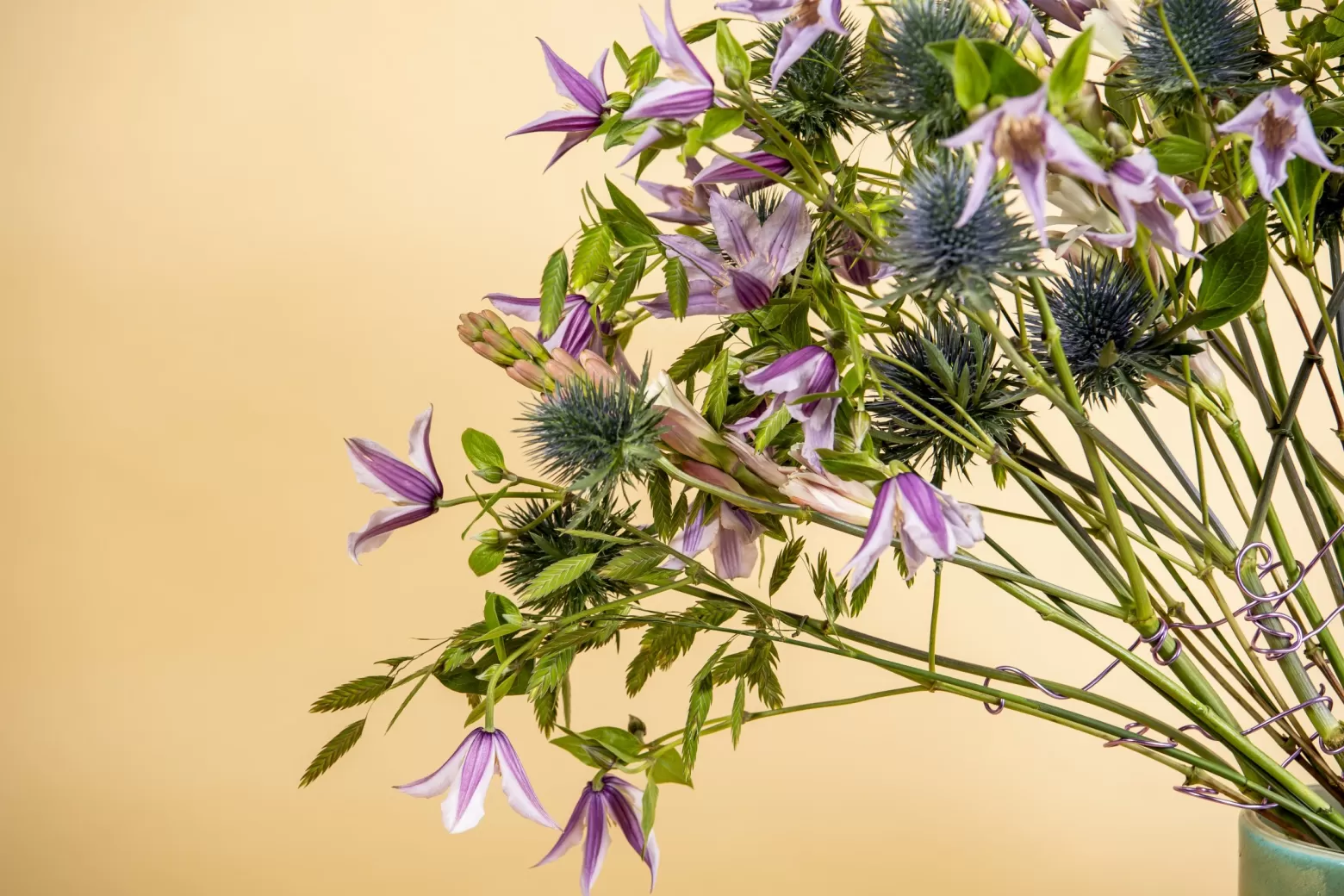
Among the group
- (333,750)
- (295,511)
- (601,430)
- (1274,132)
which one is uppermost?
(295,511)

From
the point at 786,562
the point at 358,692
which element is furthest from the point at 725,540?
the point at 358,692

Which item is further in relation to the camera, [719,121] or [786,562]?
[786,562]

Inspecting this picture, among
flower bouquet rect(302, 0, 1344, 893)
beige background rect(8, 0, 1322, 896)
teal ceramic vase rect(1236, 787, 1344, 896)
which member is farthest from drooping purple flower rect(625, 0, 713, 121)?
beige background rect(8, 0, 1322, 896)

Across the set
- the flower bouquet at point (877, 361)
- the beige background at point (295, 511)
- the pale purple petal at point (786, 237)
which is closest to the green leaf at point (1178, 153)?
the flower bouquet at point (877, 361)

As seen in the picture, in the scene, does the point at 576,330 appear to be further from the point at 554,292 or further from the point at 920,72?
the point at 920,72

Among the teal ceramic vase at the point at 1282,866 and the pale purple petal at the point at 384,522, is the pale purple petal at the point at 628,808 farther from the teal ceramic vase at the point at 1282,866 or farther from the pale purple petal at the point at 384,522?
the teal ceramic vase at the point at 1282,866

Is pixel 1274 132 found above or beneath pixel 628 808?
above
